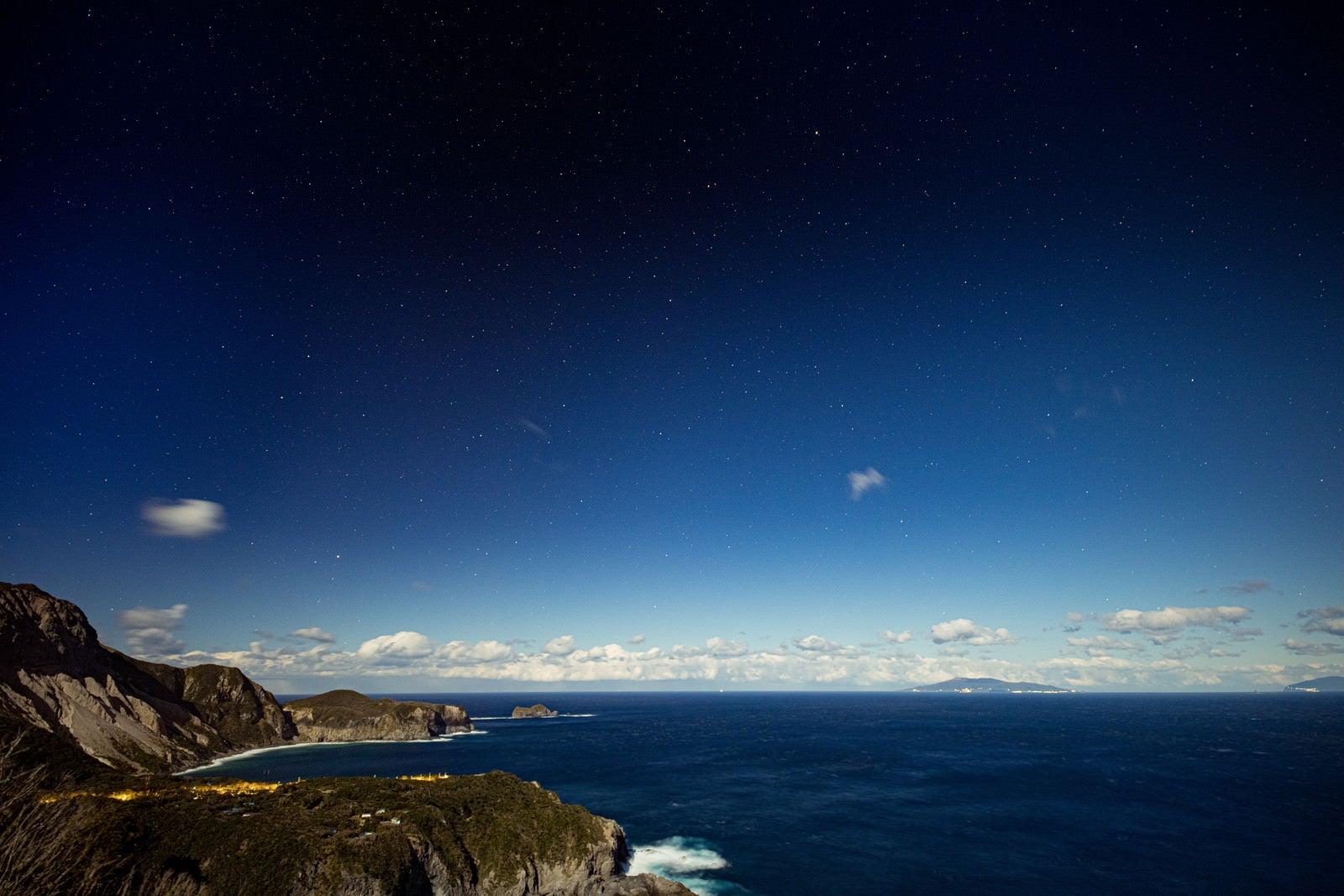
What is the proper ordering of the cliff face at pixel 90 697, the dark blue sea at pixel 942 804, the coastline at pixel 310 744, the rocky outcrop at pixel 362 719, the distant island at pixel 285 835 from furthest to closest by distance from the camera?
the rocky outcrop at pixel 362 719 < the coastline at pixel 310 744 < the cliff face at pixel 90 697 < the dark blue sea at pixel 942 804 < the distant island at pixel 285 835

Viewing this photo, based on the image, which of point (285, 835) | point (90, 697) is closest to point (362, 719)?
point (90, 697)

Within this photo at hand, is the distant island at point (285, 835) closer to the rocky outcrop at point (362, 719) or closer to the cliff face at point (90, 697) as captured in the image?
the cliff face at point (90, 697)

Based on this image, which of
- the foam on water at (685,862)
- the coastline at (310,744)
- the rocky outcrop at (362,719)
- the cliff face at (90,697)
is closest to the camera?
the foam on water at (685,862)

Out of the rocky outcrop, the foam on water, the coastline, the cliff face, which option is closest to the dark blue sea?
the foam on water

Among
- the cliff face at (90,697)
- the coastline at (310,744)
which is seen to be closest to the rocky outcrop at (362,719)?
the coastline at (310,744)

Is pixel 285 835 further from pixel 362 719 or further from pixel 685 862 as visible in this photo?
pixel 362 719

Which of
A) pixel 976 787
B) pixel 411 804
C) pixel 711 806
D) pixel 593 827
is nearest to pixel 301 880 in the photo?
pixel 411 804

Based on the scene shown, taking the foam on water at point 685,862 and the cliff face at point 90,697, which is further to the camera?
the cliff face at point 90,697

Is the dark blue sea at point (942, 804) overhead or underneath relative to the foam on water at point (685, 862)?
underneath
